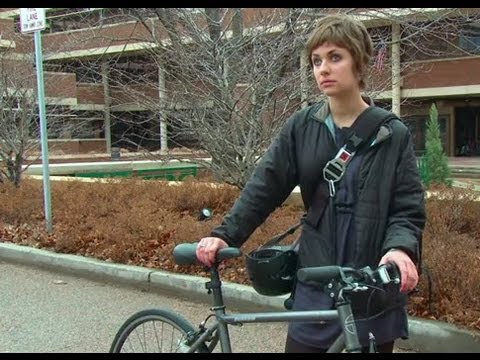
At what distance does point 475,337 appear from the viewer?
3830mm

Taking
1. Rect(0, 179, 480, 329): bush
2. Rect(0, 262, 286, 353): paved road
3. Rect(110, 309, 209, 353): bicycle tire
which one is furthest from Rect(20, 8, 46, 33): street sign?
Rect(110, 309, 209, 353): bicycle tire

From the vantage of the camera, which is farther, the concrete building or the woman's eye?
the concrete building

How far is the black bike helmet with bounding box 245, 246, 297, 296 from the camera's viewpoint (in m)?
2.51

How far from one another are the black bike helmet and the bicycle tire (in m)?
0.37

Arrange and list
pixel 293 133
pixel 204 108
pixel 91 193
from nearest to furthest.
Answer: pixel 293 133, pixel 204 108, pixel 91 193

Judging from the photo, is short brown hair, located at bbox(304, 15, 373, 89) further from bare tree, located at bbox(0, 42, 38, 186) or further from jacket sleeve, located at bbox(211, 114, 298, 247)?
bare tree, located at bbox(0, 42, 38, 186)

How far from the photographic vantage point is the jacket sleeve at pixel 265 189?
251 cm

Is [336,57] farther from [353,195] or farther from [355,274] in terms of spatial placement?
[355,274]

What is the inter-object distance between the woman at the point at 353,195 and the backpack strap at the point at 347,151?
23mm

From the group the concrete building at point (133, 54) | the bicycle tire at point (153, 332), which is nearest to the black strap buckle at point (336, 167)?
the bicycle tire at point (153, 332)

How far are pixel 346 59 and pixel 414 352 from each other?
8.17ft

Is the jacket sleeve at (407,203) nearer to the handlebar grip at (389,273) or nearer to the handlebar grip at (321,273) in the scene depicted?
the handlebar grip at (389,273)

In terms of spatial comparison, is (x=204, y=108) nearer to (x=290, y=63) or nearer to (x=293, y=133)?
(x=290, y=63)

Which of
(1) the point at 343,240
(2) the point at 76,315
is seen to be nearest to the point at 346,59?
(1) the point at 343,240
